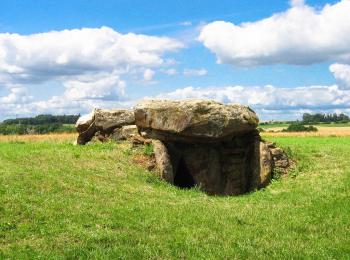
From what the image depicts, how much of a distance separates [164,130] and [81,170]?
6.54 m

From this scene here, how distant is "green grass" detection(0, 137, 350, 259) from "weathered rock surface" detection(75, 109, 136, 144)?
573 centimetres

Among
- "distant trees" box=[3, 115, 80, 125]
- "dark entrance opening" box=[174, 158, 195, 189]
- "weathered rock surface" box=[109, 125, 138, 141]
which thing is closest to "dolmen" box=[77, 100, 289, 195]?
"dark entrance opening" box=[174, 158, 195, 189]

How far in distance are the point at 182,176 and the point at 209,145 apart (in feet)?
8.53

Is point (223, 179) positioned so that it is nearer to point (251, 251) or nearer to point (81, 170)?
point (81, 170)

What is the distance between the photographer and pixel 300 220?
1814 centimetres

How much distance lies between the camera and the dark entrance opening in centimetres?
3042

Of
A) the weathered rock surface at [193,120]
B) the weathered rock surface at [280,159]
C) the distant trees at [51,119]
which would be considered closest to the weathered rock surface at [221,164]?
the weathered rock surface at [280,159]

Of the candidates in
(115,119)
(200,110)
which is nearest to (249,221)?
(200,110)

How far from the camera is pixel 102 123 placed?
3325 centimetres

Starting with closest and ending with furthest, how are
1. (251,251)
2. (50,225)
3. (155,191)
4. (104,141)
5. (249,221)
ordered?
(251,251) < (50,225) < (249,221) < (155,191) < (104,141)

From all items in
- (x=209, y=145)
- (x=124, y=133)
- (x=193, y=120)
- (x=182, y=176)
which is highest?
(x=193, y=120)

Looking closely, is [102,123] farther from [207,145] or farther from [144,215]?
[144,215]

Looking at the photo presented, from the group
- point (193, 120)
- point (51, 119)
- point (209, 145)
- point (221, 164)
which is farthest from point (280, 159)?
point (51, 119)

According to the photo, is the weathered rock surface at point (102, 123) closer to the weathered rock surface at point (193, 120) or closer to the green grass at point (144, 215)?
the weathered rock surface at point (193, 120)
